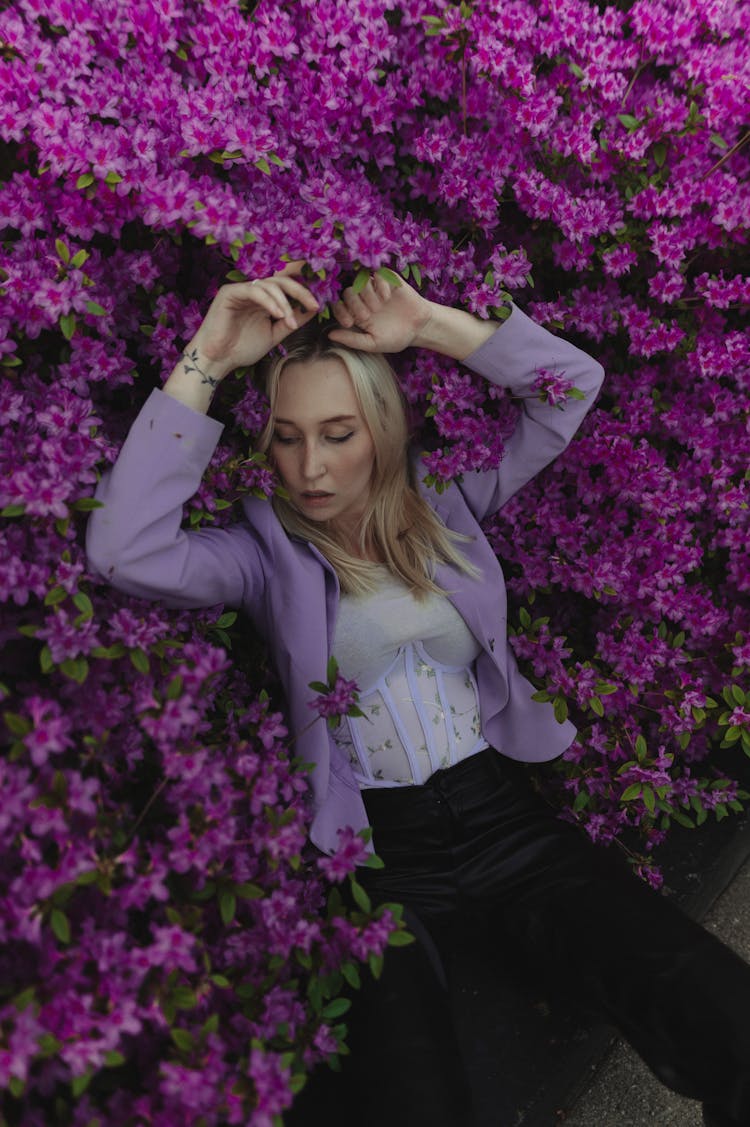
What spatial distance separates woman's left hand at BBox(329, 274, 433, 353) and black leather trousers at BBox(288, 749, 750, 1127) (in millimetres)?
1105

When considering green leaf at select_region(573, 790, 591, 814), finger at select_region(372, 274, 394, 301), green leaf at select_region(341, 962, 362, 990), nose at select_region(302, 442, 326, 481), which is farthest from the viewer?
green leaf at select_region(573, 790, 591, 814)

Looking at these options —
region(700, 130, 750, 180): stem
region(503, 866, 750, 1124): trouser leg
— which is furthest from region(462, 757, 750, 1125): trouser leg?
region(700, 130, 750, 180): stem

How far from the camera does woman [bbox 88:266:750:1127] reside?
176 cm

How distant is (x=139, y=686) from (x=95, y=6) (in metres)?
1.41

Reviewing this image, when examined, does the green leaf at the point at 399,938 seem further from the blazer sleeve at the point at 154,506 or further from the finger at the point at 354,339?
the finger at the point at 354,339

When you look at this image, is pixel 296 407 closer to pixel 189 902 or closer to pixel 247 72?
pixel 247 72

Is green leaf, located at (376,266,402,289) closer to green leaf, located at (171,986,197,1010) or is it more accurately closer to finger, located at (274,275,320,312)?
finger, located at (274,275,320,312)

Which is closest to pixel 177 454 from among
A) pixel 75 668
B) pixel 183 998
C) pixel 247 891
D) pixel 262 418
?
pixel 262 418

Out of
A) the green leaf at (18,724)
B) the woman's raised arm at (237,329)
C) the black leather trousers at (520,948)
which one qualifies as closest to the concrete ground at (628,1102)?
the black leather trousers at (520,948)

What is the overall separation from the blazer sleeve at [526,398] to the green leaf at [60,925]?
4.73 ft

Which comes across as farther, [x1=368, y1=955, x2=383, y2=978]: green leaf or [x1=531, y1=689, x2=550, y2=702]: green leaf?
[x1=531, y1=689, x2=550, y2=702]: green leaf

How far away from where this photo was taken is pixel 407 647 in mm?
2168

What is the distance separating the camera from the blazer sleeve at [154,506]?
1689mm

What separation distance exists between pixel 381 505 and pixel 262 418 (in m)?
0.38
